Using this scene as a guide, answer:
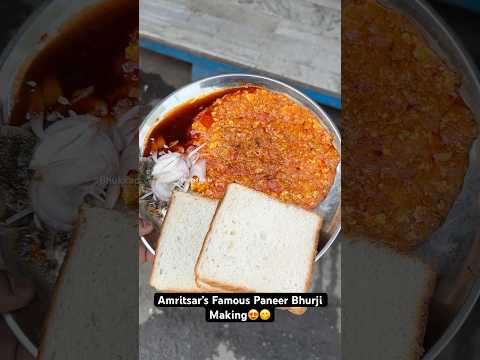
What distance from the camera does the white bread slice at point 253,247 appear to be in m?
1.09

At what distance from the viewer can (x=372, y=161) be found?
4.04 feet

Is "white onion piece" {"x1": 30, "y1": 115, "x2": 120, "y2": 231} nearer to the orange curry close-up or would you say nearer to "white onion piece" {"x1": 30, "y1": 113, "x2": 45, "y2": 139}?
"white onion piece" {"x1": 30, "y1": 113, "x2": 45, "y2": 139}

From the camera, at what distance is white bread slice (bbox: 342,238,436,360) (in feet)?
3.87

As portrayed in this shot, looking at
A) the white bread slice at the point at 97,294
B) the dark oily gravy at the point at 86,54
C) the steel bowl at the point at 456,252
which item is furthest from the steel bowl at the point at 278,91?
the steel bowl at the point at 456,252

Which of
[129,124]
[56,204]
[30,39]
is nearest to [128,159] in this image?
[129,124]

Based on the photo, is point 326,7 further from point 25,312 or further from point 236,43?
point 25,312

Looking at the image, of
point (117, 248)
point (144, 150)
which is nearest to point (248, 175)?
point (144, 150)

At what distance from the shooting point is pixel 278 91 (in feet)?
3.79

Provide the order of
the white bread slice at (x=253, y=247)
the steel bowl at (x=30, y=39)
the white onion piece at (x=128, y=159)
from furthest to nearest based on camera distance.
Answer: the steel bowl at (x=30, y=39) → the white onion piece at (x=128, y=159) → the white bread slice at (x=253, y=247)

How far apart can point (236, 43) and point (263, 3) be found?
13cm

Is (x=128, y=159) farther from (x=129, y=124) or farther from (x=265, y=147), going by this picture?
(x=265, y=147)

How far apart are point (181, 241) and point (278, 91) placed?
1.43 feet

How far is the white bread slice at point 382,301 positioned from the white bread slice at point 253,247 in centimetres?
16

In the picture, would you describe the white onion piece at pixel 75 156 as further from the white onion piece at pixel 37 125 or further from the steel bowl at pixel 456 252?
the steel bowl at pixel 456 252
